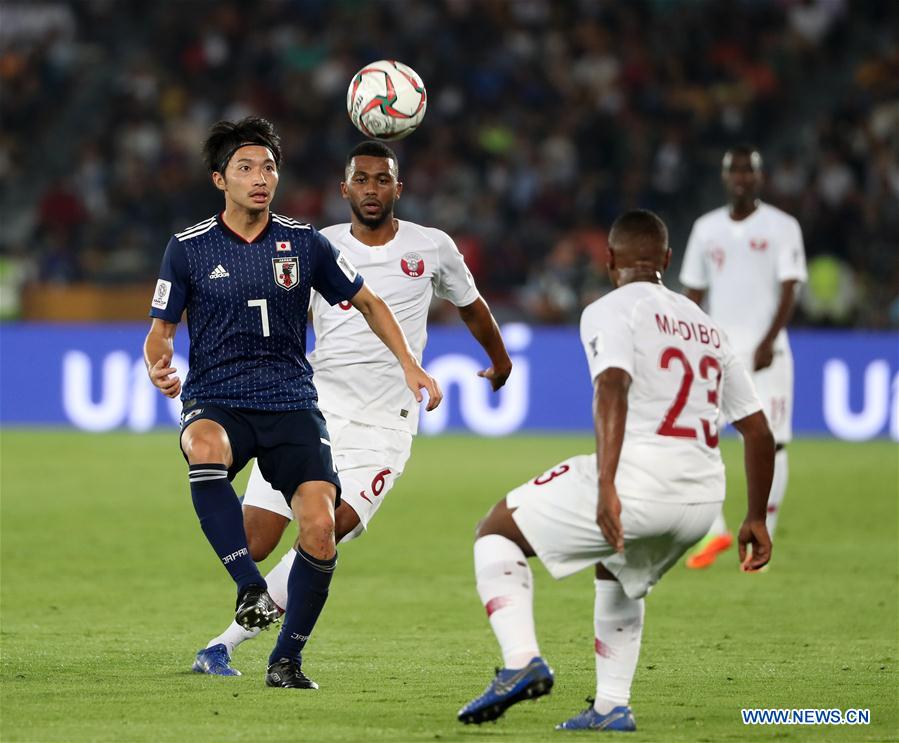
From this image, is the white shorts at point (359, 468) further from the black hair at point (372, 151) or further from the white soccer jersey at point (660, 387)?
the white soccer jersey at point (660, 387)

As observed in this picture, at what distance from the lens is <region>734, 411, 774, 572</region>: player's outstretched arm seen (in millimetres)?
5125

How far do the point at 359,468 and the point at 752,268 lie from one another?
15.1 ft

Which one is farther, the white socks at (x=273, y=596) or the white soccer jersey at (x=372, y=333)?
the white soccer jersey at (x=372, y=333)

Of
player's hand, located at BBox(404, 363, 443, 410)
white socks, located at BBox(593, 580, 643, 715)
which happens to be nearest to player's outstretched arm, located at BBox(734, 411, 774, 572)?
white socks, located at BBox(593, 580, 643, 715)

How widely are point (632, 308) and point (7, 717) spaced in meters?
2.45

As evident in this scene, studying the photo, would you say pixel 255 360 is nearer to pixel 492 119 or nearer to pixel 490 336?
pixel 490 336

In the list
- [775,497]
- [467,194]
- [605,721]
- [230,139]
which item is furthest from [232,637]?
[467,194]

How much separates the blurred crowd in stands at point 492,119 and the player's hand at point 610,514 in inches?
575

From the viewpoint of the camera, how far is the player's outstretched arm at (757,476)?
5.12m

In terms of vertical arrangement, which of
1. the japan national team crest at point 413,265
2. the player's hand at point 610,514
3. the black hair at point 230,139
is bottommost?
the player's hand at point 610,514

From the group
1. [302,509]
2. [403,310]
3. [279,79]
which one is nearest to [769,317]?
[403,310]

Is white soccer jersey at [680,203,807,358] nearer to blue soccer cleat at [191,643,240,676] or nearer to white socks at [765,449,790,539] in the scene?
white socks at [765,449,790,539]

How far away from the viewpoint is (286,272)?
609 centimetres

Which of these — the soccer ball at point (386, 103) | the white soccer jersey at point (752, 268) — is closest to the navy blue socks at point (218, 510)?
the soccer ball at point (386, 103)
